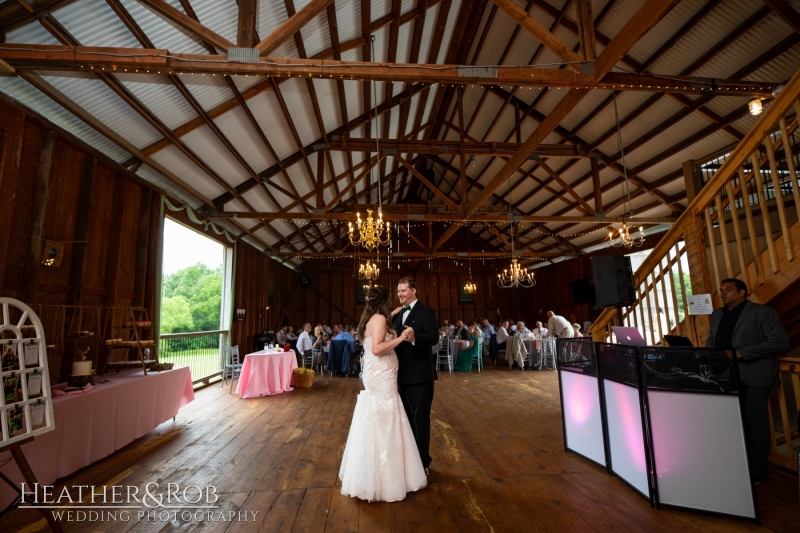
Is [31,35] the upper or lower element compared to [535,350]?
upper

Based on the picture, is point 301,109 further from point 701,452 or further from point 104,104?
point 701,452

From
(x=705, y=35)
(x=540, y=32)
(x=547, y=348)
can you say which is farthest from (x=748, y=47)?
(x=547, y=348)

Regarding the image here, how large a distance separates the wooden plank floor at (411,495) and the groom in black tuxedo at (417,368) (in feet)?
1.53

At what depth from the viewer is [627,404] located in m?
2.40

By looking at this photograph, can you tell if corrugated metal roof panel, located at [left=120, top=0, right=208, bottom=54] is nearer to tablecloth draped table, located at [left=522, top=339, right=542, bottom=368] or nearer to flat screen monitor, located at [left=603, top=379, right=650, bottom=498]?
flat screen monitor, located at [left=603, top=379, right=650, bottom=498]

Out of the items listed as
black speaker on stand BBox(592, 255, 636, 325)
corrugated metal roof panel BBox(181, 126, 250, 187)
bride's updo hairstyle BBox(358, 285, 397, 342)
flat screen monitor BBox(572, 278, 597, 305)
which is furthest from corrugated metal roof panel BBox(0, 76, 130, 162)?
flat screen monitor BBox(572, 278, 597, 305)

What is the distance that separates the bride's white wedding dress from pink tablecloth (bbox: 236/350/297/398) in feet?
13.4

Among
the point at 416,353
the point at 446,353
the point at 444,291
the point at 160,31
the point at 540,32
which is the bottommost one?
the point at 446,353

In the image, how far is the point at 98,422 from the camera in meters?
3.14

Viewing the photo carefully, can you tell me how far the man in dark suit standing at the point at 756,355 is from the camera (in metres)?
2.36

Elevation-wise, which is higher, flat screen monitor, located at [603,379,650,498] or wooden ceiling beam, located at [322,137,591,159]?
wooden ceiling beam, located at [322,137,591,159]

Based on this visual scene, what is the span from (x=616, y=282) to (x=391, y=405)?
2477 millimetres

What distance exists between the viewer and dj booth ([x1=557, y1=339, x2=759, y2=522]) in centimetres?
200

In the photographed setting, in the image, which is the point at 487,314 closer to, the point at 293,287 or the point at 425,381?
the point at 293,287
